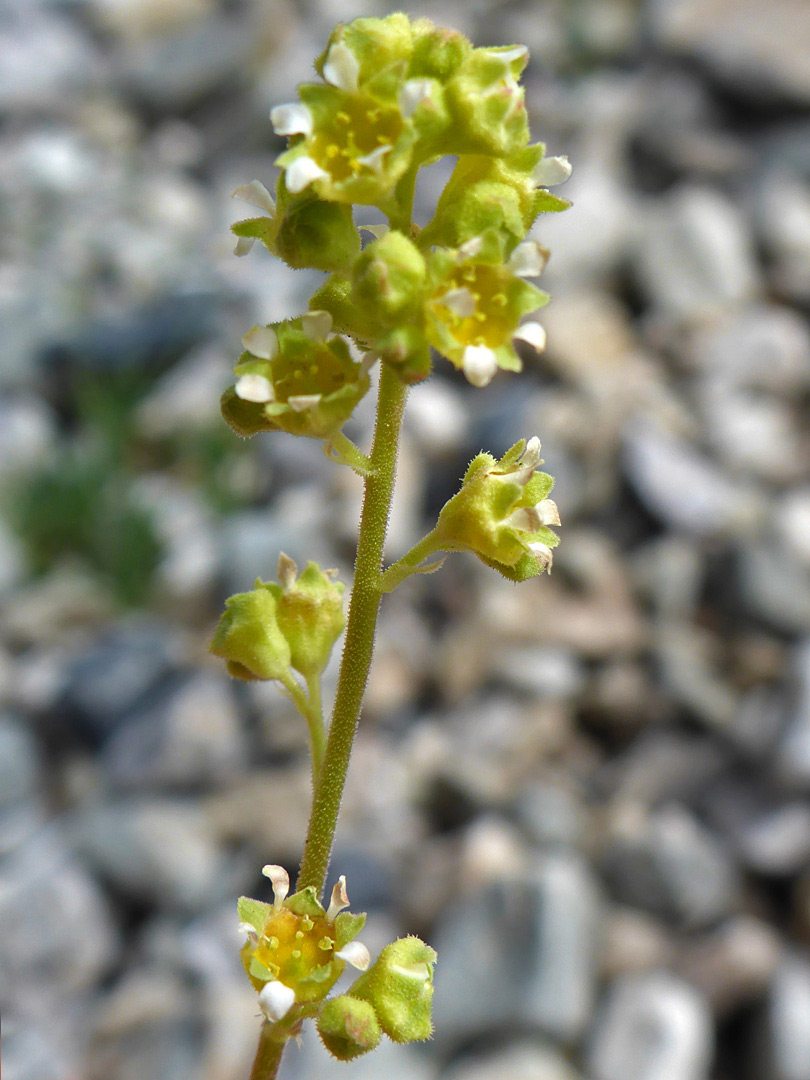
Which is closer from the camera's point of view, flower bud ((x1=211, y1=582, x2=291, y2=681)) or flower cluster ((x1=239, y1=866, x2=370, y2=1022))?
flower cluster ((x1=239, y1=866, x2=370, y2=1022))

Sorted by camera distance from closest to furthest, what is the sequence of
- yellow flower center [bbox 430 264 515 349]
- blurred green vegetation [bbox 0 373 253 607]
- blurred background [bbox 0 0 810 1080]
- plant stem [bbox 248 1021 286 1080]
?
yellow flower center [bbox 430 264 515 349] < plant stem [bbox 248 1021 286 1080] < blurred background [bbox 0 0 810 1080] < blurred green vegetation [bbox 0 373 253 607]

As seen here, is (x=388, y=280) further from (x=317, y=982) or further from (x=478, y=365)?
(x=317, y=982)

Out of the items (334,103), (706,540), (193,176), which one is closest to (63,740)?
(706,540)

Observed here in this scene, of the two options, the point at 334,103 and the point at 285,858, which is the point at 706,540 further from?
the point at 334,103

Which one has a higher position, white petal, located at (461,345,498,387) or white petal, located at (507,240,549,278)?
white petal, located at (507,240,549,278)

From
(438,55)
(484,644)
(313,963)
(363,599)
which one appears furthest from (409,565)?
(484,644)

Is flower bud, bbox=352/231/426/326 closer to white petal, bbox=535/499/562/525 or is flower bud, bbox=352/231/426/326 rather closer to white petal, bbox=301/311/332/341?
white petal, bbox=301/311/332/341

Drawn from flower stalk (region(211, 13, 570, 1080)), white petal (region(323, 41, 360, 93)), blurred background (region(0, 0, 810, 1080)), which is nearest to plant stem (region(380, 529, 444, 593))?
flower stalk (region(211, 13, 570, 1080))
